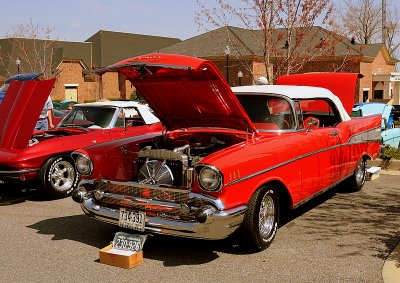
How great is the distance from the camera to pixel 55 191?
7.27m

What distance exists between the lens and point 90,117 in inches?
332

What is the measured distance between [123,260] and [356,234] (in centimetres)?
262

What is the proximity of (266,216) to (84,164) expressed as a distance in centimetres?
210

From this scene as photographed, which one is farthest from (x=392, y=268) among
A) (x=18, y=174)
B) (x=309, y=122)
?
(x=18, y=174)

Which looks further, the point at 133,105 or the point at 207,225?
the point at 133,105

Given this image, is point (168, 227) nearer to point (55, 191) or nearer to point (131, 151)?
point (131, 151)

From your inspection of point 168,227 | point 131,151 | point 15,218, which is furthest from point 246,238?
point 15,218

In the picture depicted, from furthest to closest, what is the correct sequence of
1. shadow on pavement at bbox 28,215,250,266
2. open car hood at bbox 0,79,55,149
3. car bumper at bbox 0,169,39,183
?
open car hood at bbox 0,79,55,149, car bumper at bbox 0,169,39,183, shadow on pavement at bbox 28,215,250,266

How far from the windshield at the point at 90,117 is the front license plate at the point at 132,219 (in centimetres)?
369

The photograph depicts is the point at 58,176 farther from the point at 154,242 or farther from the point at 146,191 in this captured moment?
the point at 146,191

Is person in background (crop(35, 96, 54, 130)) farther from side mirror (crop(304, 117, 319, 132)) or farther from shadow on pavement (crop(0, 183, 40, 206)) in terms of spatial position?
side mirror (crop(304, 117, 319, 132))

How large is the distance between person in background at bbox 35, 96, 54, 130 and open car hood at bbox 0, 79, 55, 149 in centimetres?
222

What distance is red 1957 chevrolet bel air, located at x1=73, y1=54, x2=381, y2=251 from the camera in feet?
14.3

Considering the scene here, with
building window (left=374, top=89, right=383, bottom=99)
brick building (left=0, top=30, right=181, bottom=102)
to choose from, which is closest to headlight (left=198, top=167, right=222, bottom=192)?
brick building (left=0, top=30, right=181, bottom=102)
